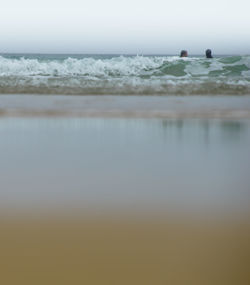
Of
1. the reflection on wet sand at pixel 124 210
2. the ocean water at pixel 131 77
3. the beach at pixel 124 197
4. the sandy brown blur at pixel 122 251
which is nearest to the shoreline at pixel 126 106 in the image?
the beach at pixel 124 197

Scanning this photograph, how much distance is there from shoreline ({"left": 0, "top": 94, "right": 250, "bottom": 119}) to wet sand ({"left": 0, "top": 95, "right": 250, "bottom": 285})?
110 centimetres

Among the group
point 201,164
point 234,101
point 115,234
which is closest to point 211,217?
point 115,234

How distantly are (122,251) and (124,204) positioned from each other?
1.86ft

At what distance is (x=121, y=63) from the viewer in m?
13.7

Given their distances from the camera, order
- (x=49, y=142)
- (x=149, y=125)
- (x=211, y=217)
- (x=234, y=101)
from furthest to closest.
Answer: (x=234, y=101) < (x=149, y=125) < (x=49, y=142) < (x=211, y=217)

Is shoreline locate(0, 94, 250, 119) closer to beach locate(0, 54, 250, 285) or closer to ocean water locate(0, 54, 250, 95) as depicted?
beach locate(0, 54, 250, 285)

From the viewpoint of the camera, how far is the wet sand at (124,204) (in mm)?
1610

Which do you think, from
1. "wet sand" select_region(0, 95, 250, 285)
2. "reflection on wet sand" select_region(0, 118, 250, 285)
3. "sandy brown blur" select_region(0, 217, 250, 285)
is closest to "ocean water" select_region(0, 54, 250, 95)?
"wet sand" select_region(0, 95, 250, 285)

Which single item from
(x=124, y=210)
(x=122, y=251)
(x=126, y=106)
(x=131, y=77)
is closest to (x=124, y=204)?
(x=124, y=210)

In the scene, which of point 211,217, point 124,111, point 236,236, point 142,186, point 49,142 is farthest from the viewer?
point 124,111

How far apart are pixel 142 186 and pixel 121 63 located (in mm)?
11424

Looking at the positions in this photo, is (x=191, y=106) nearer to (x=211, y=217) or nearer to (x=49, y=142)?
(x=49, y=142)

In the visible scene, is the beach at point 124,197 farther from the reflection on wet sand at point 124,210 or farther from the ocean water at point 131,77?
the ocean water at point 131,77

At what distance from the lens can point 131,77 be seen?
11328mm
